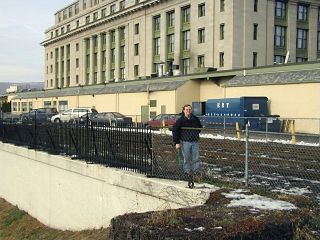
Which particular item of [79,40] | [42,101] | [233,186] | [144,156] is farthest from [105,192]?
[79,40]

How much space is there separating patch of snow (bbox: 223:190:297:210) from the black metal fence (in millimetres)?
3096

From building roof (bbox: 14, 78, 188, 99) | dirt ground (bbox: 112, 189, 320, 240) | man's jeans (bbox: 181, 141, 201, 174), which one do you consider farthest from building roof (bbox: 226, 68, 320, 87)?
→ dirt ground (bbox: 112, 189, 320, 240)

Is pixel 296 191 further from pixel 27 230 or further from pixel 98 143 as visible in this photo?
pixel 27 230

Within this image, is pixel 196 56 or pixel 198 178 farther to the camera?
pixel 196 56

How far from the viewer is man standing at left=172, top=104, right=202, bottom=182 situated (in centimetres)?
1033

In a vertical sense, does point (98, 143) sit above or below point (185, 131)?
below

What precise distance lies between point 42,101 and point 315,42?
48003mm

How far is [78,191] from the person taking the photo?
13.4 m

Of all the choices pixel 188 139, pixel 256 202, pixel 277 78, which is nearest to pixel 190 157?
pixel 188 139

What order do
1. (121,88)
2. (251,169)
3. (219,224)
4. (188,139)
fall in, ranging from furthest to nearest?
1. (121,88)
2. (251,169)
3. (188,139)
4. (219,224)

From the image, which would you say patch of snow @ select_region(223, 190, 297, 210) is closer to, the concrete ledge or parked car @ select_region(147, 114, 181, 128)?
the concrete ledge

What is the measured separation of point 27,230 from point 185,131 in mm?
7752

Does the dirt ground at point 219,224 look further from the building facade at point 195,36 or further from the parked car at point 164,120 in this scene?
the building facade at point 195,36

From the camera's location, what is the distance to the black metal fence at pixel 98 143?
36.0 feet
